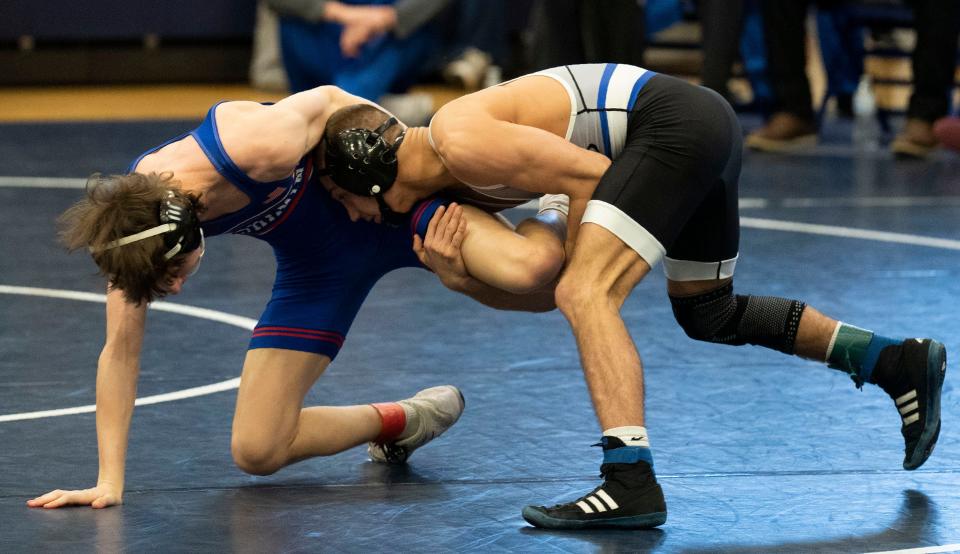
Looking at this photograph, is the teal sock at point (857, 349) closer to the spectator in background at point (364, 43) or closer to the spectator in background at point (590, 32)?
the spectator in background at point (590, 32)

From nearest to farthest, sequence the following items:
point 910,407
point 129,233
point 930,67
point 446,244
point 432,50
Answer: point 129,233
point 446,244
point 910,407
point 930,67
point 432,50

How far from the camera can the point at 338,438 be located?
360cm

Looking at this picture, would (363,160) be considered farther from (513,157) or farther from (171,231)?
(171,231)

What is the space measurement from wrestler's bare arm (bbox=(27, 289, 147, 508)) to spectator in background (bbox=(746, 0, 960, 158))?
5.71 m

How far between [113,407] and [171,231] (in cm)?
42

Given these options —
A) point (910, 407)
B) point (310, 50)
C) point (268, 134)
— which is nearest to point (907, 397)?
point (910, 407)

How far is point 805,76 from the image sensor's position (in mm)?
8656

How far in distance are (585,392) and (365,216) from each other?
35.3 inches

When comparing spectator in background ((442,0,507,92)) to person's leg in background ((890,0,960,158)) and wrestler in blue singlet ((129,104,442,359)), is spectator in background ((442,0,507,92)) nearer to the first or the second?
person's leg in background ((890,0,960,158))

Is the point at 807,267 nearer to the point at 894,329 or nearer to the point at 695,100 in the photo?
the point at 894,329

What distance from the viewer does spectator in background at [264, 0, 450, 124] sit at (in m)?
9.30

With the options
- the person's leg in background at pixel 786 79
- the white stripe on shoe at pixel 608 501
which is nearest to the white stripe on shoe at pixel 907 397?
the white stripe on shoe at pixel 608 501

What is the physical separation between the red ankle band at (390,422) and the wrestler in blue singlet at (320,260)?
0.18 m

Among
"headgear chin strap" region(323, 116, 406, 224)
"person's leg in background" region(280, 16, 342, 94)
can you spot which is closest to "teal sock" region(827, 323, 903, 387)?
"headgear chin strap" region(323, 116, 406, 224)
